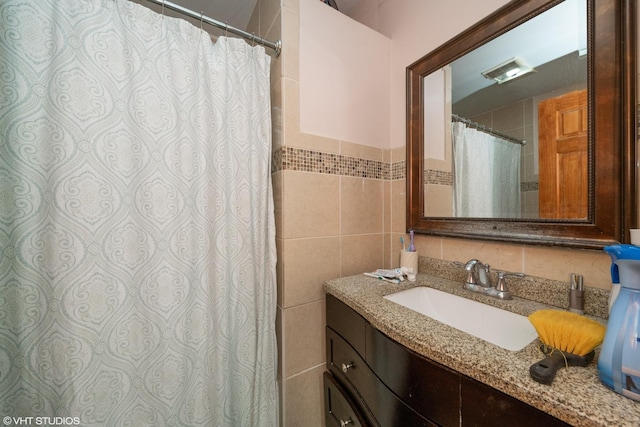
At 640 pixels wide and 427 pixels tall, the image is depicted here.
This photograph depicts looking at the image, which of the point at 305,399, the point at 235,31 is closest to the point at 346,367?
the point at 305,399

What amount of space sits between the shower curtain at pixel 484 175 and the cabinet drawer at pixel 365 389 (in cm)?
70

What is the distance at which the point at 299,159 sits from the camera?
40.8 inches

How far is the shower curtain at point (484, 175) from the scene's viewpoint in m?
0.84

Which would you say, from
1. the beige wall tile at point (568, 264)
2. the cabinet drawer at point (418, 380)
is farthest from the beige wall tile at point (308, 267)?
the beige wall tile at point (568, 264)

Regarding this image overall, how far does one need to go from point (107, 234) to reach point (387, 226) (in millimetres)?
1176

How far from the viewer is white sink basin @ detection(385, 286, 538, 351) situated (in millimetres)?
689

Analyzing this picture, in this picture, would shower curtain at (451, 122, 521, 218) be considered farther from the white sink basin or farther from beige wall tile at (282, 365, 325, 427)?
beige wall tile at (282, 365, 325, 427)

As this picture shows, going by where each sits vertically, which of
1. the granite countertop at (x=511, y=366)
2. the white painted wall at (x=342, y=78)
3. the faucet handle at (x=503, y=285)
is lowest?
the granite countertop at (x=511, y=366)

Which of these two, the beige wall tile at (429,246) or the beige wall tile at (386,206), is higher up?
the beige wall tile at (386,206)

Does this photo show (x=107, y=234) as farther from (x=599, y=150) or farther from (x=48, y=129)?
(x=599, y=150)

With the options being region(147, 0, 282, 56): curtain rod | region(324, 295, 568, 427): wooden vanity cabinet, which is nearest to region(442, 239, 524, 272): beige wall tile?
region(324, 295, 568, 427): wooden vanity cabinet

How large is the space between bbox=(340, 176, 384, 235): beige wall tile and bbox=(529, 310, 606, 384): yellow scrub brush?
29.5 inches

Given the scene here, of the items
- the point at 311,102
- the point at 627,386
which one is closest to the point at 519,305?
the point at 627,386

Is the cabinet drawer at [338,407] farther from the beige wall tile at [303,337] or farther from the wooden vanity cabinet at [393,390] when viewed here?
the beige wall tile at [303,337]
